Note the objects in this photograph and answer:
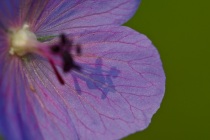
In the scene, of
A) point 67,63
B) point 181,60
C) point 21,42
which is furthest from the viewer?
point 181,60

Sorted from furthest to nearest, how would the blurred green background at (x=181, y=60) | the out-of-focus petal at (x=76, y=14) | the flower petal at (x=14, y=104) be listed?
the blurred green background at (x=181, y=60) → the out-of-focus petal at (x=76, y=14) → the flower petal at (x=14, y=104)

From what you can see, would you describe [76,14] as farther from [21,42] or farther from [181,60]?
[181,60]

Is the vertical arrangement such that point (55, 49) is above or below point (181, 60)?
above

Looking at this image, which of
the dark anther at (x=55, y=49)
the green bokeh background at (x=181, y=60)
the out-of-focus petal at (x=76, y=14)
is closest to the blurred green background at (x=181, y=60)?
the green bokeh background at (x=181, y=60)

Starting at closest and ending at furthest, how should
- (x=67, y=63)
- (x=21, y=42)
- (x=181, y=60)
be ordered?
1. (x=67, y=63)
2. (x=21, y=42)
3. (x=181, y=60)

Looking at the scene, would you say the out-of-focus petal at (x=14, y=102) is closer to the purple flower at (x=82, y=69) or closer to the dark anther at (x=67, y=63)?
the purple flower at (x=82, y=69)

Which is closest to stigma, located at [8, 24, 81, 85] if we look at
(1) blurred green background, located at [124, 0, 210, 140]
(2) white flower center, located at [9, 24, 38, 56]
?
(2) white flower center, located at [9, 24, 38, 56]

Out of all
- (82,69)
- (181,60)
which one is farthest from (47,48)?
(181,60)
